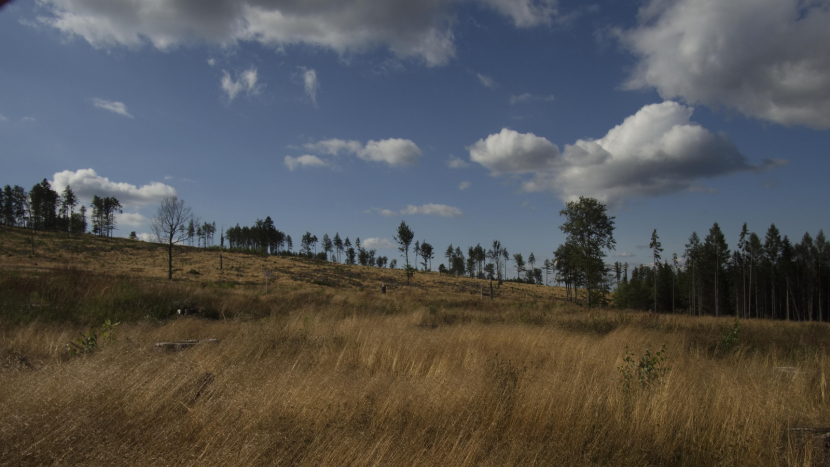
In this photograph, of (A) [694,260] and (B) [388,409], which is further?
(A) [694,260]

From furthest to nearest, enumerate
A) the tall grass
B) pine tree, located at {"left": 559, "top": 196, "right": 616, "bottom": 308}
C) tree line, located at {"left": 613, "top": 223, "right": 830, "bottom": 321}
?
1. tree line, located at {"left": 613, "top": 223, "right": 830, "bottom": 321}
2. pine tree, located at {"left": 559, "top": 196, "right": 616, "bottom": 308}
3. the tall grass

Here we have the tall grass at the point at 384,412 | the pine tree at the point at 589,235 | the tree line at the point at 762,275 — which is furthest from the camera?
the tree line at the point at 762,275

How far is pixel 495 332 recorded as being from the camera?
9734mm

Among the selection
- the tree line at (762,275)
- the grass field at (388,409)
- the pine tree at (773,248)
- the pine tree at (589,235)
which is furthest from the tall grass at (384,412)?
the pine tree at (773,248)

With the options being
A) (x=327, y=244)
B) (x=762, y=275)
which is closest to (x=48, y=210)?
(x=327, y=244)

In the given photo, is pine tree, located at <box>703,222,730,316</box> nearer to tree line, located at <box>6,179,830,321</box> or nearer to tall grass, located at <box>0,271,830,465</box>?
tree line, located at <box>6,179,830,321</box>

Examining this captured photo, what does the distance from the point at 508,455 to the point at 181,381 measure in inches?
142

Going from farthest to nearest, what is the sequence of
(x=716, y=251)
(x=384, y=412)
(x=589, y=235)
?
(x=716, y=251)
(x=589, y=235)
(x=384, y=412)

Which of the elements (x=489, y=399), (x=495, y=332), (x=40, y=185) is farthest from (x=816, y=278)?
(x=40, y=185)

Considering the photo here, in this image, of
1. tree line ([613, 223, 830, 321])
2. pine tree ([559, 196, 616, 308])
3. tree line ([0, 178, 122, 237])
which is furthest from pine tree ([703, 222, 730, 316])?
tree line ([0, 178, 122, 237])

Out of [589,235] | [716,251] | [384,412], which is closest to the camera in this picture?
[384,412]

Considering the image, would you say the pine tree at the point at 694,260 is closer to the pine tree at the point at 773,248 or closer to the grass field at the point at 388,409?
the pine tree at the point at 773,248

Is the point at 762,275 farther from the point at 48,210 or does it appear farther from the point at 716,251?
the point at 48,210

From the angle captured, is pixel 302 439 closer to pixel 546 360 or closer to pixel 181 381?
pixel 181 381
